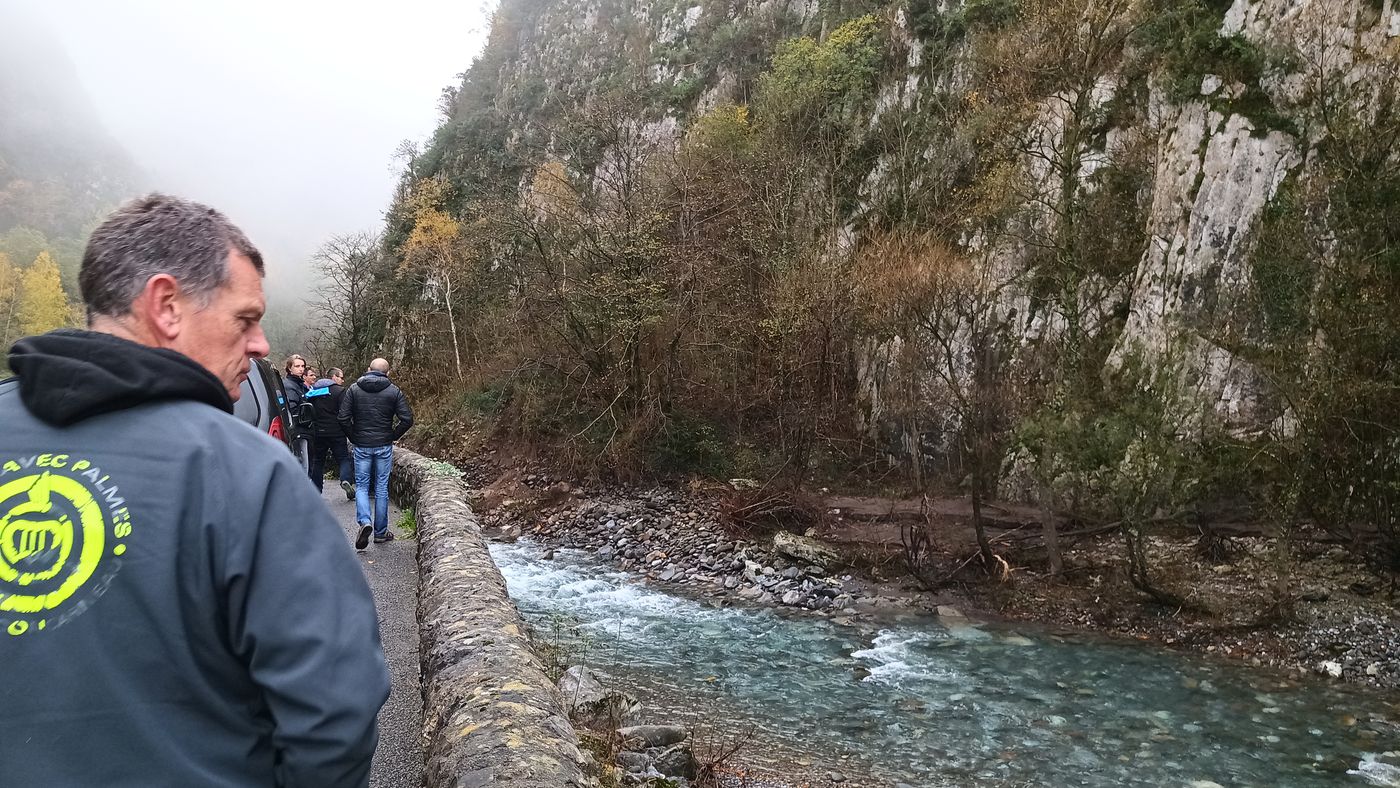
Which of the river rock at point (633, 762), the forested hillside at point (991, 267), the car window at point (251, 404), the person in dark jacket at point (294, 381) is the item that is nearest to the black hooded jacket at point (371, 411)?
the person in dark jacket at point (294, 381)

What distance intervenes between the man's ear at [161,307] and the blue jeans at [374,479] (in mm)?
7809

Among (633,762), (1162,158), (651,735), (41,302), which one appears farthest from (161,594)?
(41,302)

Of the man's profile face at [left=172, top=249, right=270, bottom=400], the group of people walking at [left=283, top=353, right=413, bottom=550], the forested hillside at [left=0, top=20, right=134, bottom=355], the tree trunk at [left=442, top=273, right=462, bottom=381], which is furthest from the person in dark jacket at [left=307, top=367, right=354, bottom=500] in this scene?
the forested hillside at [left=0, top=20, right=134, bottom=355]

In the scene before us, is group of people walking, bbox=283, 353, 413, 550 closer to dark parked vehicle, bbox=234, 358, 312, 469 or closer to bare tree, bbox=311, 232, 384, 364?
dark parked vehicle, bbox=234, 358, 312, 469

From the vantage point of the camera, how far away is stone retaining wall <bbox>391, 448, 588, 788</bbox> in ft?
10.8

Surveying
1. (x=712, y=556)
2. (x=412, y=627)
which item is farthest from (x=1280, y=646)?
(x=412, y=627)

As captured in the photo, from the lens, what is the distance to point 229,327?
1.59 meters

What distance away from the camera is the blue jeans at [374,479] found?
8.84m

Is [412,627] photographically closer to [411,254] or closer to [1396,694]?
[1396,694]

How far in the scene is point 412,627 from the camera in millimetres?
6516

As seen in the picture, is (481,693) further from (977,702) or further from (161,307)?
(977,702)

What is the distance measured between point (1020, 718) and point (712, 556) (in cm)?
740

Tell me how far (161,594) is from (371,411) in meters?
8.07

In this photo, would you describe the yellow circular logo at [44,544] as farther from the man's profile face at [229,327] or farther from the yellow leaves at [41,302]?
the yellow leaves at [41,302]
